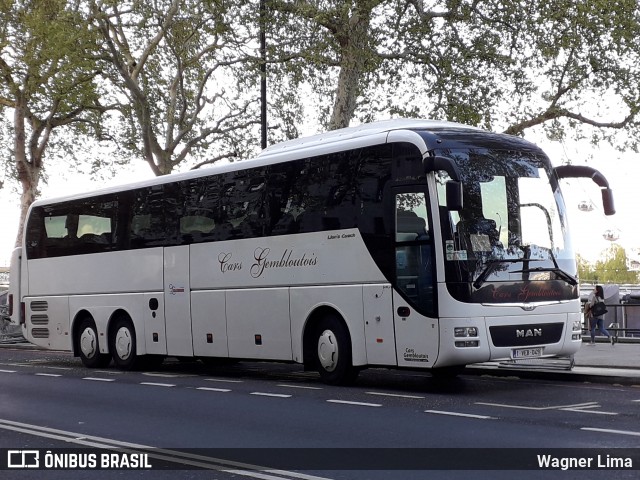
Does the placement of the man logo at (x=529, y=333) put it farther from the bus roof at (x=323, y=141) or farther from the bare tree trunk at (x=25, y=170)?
the bare tree trunk at (x=25, y=170)

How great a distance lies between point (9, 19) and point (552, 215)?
30006mm

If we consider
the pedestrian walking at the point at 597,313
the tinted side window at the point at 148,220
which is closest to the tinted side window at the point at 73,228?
the tinted side window at the point at 148,220

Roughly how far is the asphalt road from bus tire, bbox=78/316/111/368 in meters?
3.46

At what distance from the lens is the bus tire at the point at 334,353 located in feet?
53.3

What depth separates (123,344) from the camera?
848 inches

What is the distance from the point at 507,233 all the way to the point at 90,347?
10.6m

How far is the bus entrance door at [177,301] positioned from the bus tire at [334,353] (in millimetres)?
3747

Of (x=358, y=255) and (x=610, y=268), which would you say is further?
(x=610, y=268)

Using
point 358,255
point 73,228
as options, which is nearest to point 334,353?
point 358,255

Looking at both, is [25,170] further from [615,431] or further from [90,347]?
[615,431]

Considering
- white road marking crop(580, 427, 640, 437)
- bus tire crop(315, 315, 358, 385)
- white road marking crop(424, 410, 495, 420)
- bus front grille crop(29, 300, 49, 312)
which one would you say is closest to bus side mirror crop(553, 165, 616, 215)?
bus tire crop(315, 315, 358, 385)

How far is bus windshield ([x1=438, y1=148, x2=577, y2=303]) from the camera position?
48.0 ft

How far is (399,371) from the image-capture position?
19.7 metres

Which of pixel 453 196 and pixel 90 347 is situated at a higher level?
pixel 453 196
